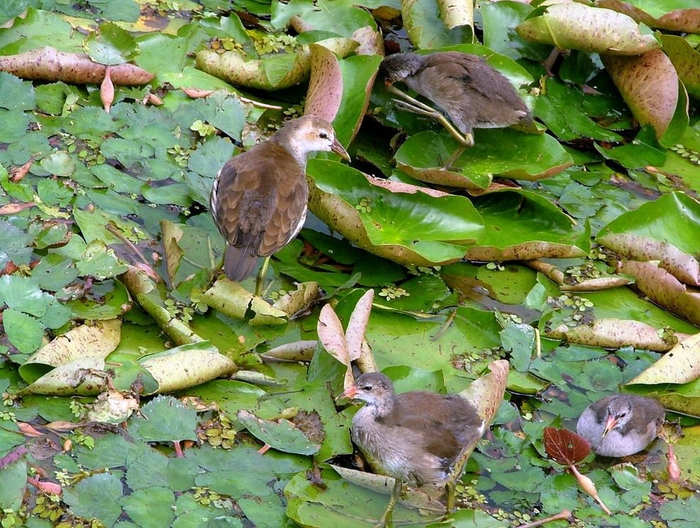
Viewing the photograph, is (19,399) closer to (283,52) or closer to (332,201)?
(332,201)

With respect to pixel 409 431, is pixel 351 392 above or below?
above

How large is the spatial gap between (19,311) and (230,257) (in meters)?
0.99

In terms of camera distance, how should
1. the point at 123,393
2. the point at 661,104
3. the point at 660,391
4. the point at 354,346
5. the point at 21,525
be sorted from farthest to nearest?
the point at 661,104
the point at 660,391
the point at 354,346
the point at 123,393
the point at 21,525

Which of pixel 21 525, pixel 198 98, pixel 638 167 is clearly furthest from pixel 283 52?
pixel 21 525

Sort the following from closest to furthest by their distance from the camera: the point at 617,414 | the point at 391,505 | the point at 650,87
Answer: the point at 391,505 → the point at 617,414 → the point at 650,87

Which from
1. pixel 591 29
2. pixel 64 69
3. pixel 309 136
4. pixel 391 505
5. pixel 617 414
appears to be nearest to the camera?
pixel 391 505

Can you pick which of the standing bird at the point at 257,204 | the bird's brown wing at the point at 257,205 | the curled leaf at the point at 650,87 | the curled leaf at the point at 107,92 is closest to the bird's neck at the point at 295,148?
the standing bird at the point at 257,204

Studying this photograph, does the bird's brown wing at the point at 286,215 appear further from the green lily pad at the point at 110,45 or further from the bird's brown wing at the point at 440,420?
the green lily pad at the point at 110,45

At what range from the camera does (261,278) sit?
16.9ft

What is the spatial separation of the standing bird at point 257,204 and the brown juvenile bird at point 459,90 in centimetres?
117

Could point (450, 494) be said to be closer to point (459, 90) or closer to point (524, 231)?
point (524, 231)

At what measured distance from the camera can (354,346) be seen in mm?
4613

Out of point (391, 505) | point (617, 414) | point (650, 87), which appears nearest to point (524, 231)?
point (617, 414)

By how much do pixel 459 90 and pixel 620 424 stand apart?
2.43 metres
